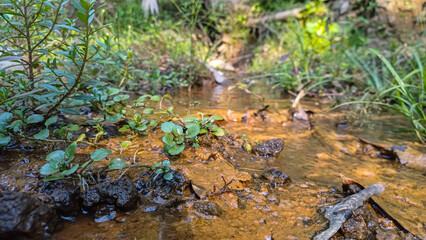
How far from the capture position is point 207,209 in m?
0.94

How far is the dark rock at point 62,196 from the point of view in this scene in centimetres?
82

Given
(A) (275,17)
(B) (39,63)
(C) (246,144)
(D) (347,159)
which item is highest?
(A) (275,17)

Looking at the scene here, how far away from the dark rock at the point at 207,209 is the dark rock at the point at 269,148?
659mm

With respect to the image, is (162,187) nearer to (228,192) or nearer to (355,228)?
(228,192)

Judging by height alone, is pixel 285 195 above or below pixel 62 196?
below

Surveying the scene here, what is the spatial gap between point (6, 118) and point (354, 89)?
4008mm

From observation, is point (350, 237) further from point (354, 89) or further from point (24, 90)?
point (354, 89)

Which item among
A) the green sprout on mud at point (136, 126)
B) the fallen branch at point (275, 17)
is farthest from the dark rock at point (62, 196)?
the fallen branch at point (275, 17)

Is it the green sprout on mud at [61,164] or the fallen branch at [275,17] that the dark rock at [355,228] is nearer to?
the green sprout on mud at [61,164]

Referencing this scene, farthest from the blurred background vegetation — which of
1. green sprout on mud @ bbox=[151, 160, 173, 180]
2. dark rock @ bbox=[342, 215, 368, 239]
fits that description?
dark rock @ bbox=[342, 215, 368, 239]

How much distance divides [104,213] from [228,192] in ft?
1.64

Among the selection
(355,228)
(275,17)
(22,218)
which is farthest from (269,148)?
(275,17)

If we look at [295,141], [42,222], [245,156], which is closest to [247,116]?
[295,141]

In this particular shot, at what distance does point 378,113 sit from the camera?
2.96m
